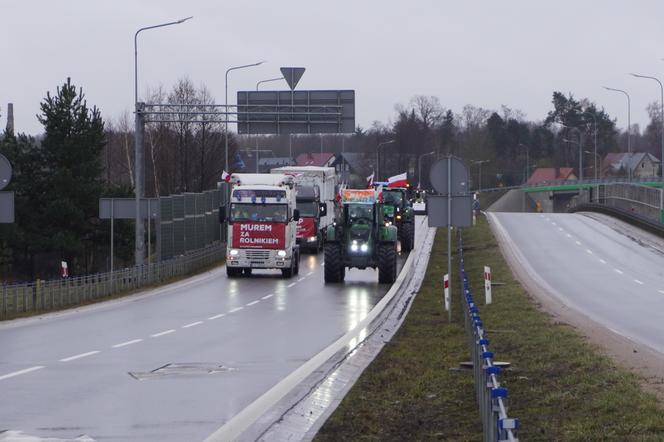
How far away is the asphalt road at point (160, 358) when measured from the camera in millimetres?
12656

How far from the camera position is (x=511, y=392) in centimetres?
1405

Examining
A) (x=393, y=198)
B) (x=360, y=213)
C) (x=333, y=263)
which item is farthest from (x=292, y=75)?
(x=333, y=263)

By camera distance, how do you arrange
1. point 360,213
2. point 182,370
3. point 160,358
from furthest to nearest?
point 360,213 < point 160,358 < point 182,370

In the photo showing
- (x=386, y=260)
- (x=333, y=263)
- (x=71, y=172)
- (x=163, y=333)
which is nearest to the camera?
(x=163, y=333)

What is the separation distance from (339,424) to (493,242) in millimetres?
48244

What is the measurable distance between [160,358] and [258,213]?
2362 cm

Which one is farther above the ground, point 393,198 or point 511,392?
point 393,198

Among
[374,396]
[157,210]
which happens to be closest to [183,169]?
[157,210]

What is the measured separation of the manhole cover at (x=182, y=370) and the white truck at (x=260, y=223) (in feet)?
79.3

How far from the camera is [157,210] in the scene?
44.4 m

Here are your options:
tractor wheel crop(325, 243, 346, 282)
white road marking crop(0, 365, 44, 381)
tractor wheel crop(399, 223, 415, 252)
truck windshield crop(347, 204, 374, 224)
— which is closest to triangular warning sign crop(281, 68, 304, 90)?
truck windshield crop(347, 204, 374, 224)

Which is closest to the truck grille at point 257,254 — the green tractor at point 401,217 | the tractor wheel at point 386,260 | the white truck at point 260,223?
the white truck at point 260,223

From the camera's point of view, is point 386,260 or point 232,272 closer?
point 386,260

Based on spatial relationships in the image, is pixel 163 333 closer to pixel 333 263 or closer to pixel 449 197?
pixel 449 197
